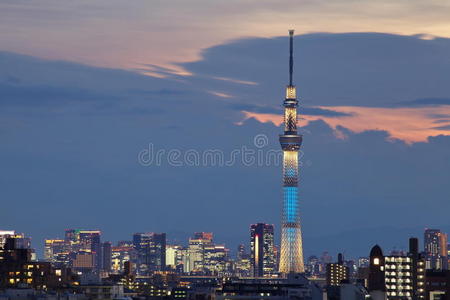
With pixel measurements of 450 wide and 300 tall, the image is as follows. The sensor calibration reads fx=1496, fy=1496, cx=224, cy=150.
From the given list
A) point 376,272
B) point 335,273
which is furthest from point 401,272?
point 335,273

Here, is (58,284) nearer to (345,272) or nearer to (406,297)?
(406,297)

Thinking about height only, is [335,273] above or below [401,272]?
above

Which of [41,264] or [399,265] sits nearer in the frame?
[399,265]

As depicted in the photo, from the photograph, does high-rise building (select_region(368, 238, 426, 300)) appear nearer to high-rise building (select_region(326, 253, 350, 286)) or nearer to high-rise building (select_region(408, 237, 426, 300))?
high-rise building (select_region(408, 237, 426, 300))

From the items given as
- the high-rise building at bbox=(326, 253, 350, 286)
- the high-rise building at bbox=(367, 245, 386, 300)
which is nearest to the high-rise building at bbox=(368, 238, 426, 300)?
the high-rise building at bbox=(367, 245, 386, 300)

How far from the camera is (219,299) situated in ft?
353

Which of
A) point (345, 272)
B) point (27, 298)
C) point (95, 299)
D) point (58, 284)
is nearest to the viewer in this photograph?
point (27, 298)

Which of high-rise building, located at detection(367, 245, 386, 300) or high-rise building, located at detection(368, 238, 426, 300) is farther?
high-rise building, located at detection(368, 238, 426, 300)

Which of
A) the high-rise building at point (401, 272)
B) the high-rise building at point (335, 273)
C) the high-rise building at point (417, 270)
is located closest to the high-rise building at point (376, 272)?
the high-rise building at point (401, 272)

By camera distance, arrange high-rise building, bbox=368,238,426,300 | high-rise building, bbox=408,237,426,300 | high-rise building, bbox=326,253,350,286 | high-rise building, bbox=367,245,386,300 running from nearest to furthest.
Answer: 1. high-rise building, bbox=367,245,386,300
2. high-rise building, bbox=368,238,426,300
3. high-rise building, bbox=408,237,426,300
4. high-rise building, bbox=326,253,350,286

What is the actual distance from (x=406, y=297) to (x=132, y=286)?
6885 cm

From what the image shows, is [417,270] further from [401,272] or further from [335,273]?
[335,273]

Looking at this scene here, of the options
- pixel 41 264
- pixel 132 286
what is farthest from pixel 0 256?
pixel 132 286

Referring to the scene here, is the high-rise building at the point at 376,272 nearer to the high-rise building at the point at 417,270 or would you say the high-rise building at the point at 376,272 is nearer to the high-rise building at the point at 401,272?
the high-rise building at the point at 401,272
